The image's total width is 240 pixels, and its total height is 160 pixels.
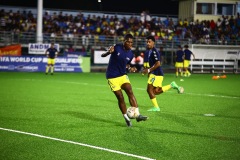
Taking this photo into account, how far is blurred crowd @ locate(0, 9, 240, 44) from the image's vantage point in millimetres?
40562

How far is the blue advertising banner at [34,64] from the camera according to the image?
36031 millimetres

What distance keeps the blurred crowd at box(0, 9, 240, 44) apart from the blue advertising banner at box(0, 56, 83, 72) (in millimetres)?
3710

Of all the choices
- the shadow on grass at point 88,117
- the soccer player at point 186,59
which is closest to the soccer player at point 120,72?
the shadow on grass at point 88,117

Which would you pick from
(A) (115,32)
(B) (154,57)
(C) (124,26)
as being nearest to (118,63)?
(B) (154,57)

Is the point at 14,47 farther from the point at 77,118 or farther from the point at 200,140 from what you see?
the point at 200,140

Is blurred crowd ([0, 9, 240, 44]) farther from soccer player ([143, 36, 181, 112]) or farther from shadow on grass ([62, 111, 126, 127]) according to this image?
shadow on grass ([62, 111, 126, 127])

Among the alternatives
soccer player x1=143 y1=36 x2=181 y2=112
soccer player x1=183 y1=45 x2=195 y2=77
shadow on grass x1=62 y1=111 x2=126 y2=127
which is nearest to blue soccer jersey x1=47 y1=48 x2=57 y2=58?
soccer player x1=183 y1=45 x2=195 y2=77

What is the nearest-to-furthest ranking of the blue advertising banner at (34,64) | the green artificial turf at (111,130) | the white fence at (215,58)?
the green artificial turf at (111,130), the blue advertising banner at (34,64), the white fence at (215,58)

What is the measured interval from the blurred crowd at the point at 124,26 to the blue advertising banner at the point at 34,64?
12.2 feet

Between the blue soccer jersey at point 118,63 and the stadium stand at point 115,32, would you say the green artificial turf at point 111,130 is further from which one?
the stadium stand at point 115,32

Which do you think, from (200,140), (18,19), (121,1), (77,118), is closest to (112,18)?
(121,1)

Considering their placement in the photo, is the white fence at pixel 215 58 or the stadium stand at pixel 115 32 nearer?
the stadium stand at pixel 115 32

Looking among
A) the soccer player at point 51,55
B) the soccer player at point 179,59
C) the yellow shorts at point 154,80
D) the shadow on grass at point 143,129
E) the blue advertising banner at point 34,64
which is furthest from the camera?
the blue advertising banner at point 34,64

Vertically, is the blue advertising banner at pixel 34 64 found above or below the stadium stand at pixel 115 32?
below
